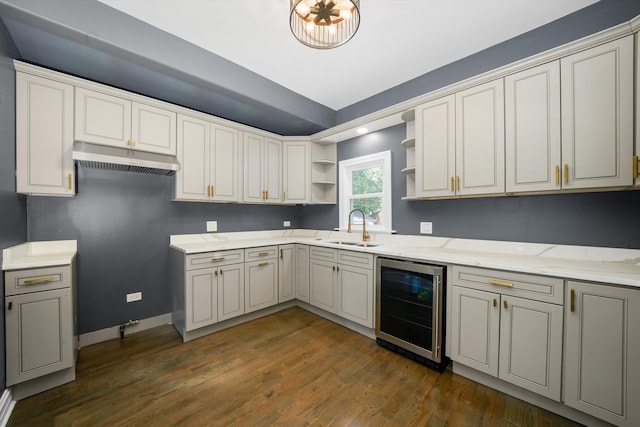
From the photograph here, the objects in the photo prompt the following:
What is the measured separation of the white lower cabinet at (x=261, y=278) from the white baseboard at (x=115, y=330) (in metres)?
0.99

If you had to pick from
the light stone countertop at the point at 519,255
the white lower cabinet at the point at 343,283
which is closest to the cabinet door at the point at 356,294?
the white lower cabinet at the point at 343,283

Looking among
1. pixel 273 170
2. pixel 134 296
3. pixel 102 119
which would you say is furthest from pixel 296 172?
pixel 134 296

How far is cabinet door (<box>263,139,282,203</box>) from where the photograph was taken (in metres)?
3.52

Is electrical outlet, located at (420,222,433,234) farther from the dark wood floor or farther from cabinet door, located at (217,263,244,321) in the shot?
cabinet door, located at (217,263,244,321)

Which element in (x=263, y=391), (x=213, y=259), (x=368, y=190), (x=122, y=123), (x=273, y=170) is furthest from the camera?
(x=273, y=170)

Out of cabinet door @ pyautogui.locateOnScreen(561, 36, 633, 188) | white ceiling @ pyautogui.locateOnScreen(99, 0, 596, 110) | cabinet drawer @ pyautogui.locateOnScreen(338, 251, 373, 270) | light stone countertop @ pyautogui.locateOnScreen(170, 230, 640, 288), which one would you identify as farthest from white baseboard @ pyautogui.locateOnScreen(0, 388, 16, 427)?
cabinet door @ pyautogui.locateOnScreen(561, 36, 633, 188)

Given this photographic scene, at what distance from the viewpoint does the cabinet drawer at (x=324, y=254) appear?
2.91 metres

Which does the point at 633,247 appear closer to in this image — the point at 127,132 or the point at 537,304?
the point at 537,304

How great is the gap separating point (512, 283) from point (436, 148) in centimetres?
134

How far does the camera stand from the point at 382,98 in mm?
3205

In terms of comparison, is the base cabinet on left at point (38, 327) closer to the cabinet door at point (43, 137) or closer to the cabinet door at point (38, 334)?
the cabinet door at point (38, 334)

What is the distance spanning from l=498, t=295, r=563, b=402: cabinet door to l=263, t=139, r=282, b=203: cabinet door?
9.34 feet

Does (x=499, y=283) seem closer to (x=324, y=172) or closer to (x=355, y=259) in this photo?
(x=355, y=259)

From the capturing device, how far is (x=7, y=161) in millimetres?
1741
